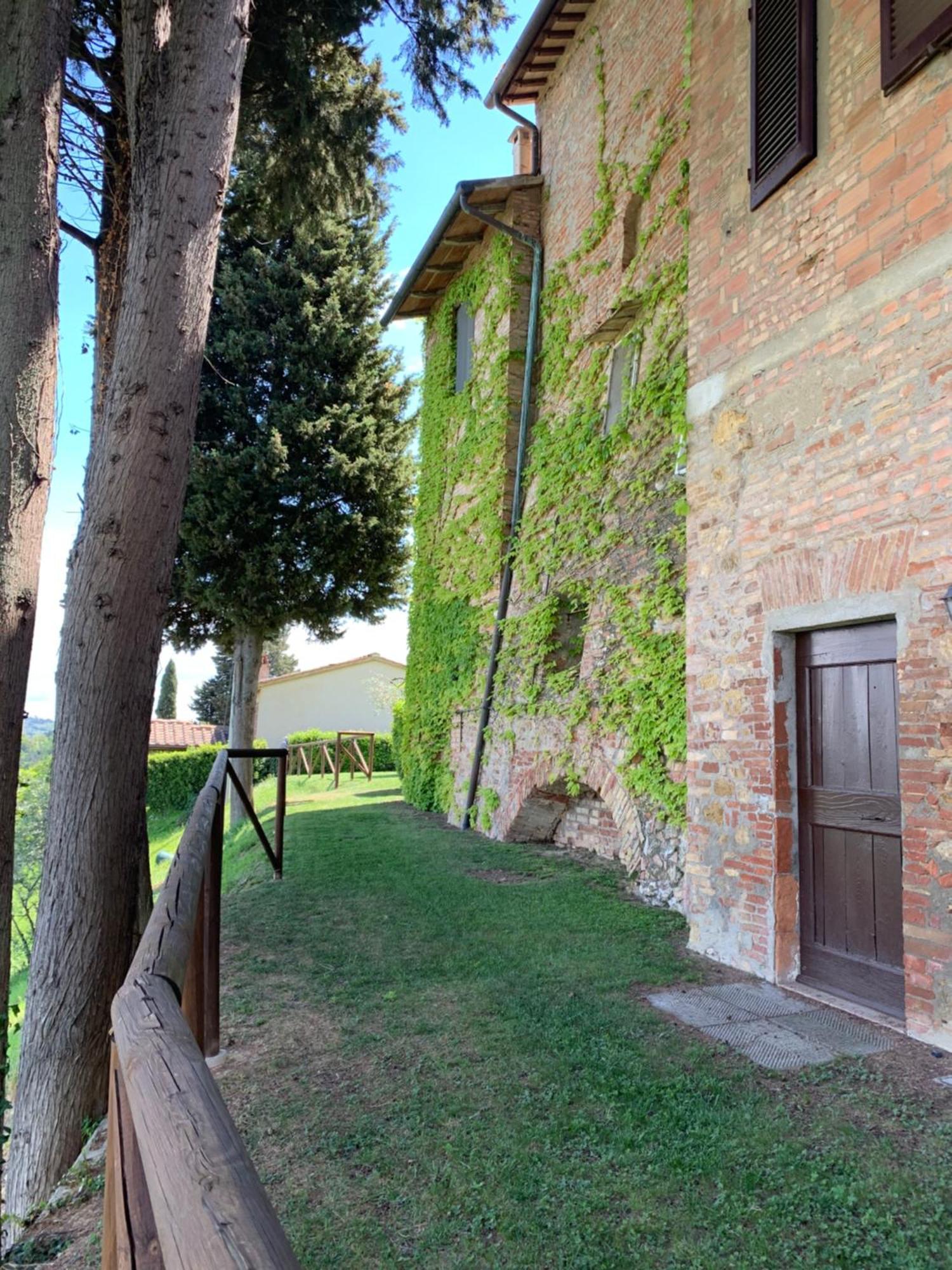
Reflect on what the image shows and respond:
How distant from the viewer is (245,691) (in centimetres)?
1288

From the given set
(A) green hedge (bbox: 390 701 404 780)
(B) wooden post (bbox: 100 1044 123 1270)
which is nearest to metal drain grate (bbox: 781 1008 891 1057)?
(B) wooden post (bbox: 100 1044 123 1270)

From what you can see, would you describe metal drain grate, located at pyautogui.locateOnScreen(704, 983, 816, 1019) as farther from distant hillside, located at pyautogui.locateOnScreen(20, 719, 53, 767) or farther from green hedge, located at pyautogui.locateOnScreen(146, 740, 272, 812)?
green hedge, located at pyautogui.locateOnScreen(146, 740, 272, 812)

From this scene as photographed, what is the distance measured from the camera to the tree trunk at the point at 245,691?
41.4 ft

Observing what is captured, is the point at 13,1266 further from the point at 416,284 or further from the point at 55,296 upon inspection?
the point at 416,284

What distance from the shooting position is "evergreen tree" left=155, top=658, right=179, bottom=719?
41.2 meters

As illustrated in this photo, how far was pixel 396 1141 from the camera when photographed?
8.98 ft

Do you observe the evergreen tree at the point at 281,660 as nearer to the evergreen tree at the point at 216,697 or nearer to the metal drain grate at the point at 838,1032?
the evergreen tree at the point at 216,697

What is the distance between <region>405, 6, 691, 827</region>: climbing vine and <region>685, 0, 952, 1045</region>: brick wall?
101 centimetres

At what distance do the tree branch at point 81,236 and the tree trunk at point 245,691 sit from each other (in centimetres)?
804

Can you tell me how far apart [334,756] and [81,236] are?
15080mm

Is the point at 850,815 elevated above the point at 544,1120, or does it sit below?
above

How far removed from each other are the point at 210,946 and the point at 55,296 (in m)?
3.02

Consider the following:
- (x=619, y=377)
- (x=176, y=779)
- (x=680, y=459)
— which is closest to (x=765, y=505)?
(x=680, y=459)

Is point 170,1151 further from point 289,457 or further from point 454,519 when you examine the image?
point 289,457
